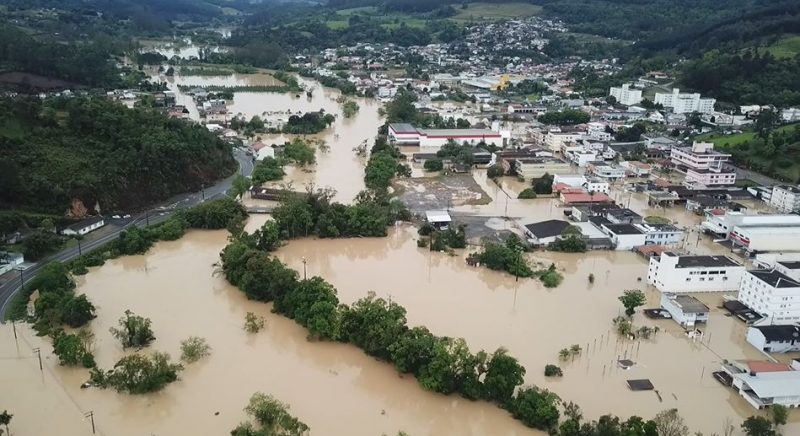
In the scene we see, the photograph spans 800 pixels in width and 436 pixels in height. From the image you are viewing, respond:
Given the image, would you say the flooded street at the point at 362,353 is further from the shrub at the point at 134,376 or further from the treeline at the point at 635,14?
the treeline at the point at 635,14

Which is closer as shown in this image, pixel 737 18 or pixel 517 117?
pixel 517 117

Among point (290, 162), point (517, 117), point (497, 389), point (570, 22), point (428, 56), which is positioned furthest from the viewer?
point (570, 22)

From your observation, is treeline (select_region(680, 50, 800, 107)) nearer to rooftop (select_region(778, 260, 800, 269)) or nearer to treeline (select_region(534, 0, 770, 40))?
treeline (select_region(534, 0, 770, 40))

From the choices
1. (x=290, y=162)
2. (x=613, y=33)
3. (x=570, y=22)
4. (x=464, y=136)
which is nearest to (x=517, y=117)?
(x=464, y=136)

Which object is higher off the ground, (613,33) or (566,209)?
(613,33)

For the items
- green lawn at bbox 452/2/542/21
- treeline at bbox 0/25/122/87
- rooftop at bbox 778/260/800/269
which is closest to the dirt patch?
rooftop at bbox 778/260/800/269

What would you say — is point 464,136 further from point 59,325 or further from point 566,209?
point 59,325
